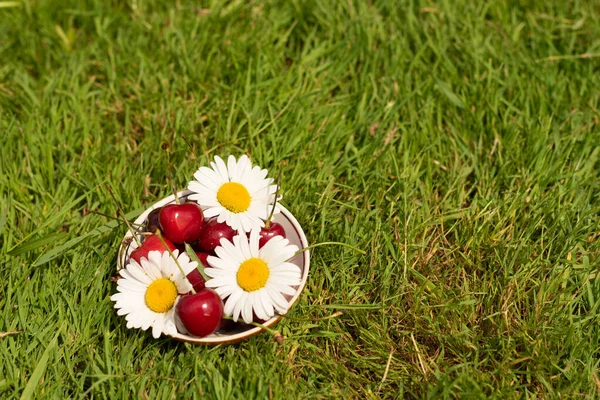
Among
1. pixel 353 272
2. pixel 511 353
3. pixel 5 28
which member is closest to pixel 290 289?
pixel 353 272

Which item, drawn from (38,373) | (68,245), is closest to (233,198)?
(68,245)

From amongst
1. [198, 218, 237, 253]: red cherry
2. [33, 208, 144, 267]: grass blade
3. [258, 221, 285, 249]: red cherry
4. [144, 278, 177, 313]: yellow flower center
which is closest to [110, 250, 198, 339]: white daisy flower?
[144, 278, 177, 313]: yellow flower center

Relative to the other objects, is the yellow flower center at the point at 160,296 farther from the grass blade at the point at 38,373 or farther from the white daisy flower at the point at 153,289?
the grass blade at the point at 38,373

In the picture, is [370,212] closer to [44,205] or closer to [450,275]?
[450,275]

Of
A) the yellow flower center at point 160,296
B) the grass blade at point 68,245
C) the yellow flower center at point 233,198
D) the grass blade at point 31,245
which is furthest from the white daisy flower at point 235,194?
the grass blade at point 31,245

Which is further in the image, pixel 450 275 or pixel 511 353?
pixel 450 275

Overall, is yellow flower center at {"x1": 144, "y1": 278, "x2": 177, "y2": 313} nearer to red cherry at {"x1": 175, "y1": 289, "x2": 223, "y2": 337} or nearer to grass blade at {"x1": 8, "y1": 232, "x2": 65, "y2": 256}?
red cherry at {"x1": 175, "y1": 289, "x2": 223, "y2": 337}
